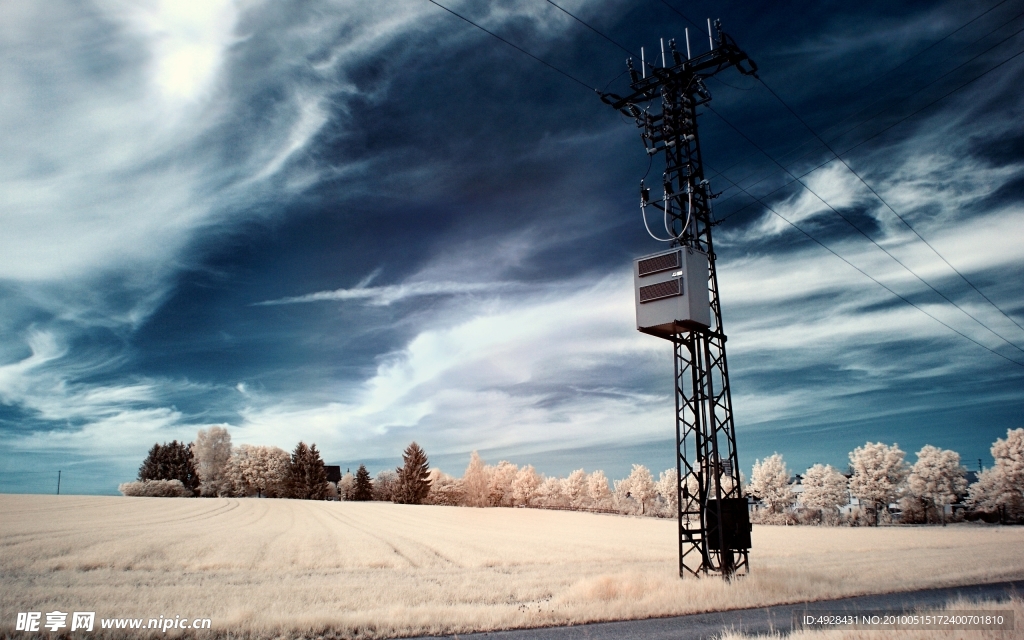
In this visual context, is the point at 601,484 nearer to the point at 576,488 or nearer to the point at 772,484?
the point at 576,488

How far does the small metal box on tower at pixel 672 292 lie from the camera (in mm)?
21000

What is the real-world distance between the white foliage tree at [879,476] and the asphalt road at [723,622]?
8175cm

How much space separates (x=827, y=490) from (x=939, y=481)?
15755 millimetres

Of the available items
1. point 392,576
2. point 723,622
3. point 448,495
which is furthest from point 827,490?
point 723,622

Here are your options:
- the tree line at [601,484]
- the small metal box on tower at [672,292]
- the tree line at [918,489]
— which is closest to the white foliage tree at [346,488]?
the tree line at [601,484]

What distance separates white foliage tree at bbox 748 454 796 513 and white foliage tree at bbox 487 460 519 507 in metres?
48.3

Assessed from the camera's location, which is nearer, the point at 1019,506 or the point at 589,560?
the point at 589,560

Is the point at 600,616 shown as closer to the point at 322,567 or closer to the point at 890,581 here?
the point at 890,581

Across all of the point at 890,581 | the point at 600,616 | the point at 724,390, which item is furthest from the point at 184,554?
the point at 890,581

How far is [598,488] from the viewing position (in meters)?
131

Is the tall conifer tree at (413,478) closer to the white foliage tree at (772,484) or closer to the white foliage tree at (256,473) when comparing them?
the white foliage tree at (256,473)

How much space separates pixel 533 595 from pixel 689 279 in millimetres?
11320

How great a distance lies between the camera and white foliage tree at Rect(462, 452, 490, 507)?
384ft

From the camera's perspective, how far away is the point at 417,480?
344 ft
